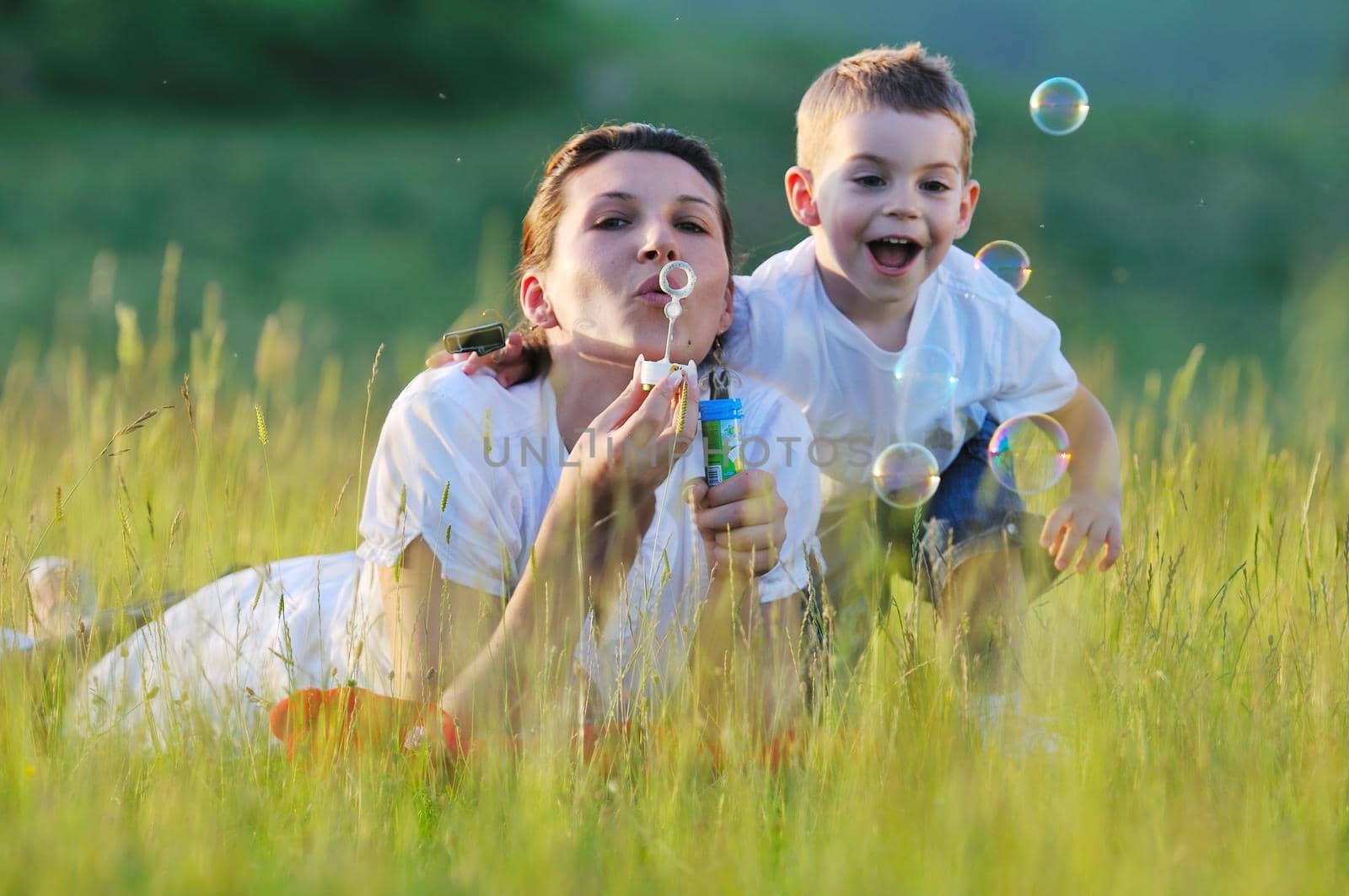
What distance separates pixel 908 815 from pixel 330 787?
0.96 meters

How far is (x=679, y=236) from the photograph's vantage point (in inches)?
121

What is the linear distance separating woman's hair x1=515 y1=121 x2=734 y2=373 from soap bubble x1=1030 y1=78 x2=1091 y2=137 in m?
1.13

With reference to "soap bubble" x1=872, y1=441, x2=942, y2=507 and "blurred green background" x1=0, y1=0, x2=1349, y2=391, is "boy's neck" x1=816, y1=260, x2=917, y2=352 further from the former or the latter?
"blurred green background" x1=0, y1=0, x2=1349, y2=391

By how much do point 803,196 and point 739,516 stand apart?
4.03 ft

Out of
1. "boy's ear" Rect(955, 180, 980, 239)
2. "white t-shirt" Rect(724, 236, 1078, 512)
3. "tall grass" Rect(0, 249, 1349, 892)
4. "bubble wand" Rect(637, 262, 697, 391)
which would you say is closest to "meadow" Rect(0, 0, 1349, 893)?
"tall grass" Rect(0, 249, 1349, 892)

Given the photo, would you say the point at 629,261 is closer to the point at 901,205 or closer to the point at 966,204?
the point at 901,205

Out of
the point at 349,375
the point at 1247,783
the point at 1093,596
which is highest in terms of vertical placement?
the point at 349,375

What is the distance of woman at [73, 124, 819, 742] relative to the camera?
2.78 meters

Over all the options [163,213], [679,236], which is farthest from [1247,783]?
[163,213]

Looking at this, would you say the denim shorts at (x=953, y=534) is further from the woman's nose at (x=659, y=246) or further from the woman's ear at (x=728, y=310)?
the woman's nose at (x=659, y=246)

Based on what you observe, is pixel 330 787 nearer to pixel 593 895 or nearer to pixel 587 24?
pixel 593 895

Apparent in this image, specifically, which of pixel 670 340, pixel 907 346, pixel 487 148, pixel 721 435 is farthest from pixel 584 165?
pixel 487 148

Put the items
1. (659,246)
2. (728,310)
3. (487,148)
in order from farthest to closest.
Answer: (487,148), (728,310), (659,246)

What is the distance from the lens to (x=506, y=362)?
3.24 m
